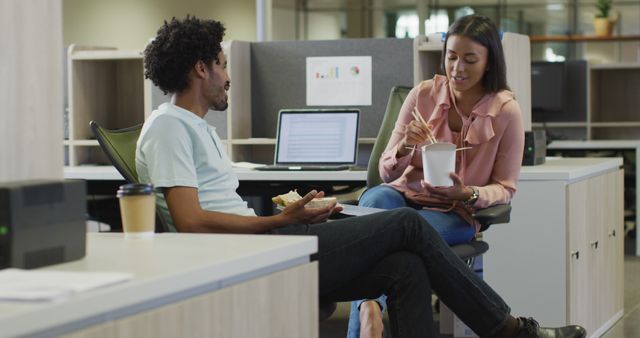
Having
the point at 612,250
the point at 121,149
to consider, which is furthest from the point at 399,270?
the point at 612,250

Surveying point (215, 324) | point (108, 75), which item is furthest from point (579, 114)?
point (215, 324)

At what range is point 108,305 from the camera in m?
1.16

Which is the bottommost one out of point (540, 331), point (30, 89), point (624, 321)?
point (624, 321)

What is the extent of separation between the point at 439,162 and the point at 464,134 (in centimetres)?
25

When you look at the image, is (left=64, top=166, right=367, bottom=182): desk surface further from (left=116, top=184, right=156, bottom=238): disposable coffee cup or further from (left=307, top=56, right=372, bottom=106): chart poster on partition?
(left=116, top=184, right=156, bottom=238): disposable coffee cup

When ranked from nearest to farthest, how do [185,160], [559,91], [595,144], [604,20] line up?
[185,160], [595,144], [559,91], [604,20]

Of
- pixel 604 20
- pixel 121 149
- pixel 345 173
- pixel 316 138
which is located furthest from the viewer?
pixel 604 20

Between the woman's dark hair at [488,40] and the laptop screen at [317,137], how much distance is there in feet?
3.11

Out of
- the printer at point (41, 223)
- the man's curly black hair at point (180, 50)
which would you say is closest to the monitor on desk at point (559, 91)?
the man's curly black hair at point (180, 50)

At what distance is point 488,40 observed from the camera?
119 inches

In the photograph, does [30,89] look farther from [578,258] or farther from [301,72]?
[301,72]

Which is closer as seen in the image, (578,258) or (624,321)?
(578,258)

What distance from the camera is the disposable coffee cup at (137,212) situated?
5.54ft

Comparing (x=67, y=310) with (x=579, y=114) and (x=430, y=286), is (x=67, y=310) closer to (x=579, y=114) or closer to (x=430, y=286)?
(x=430, y=286)
